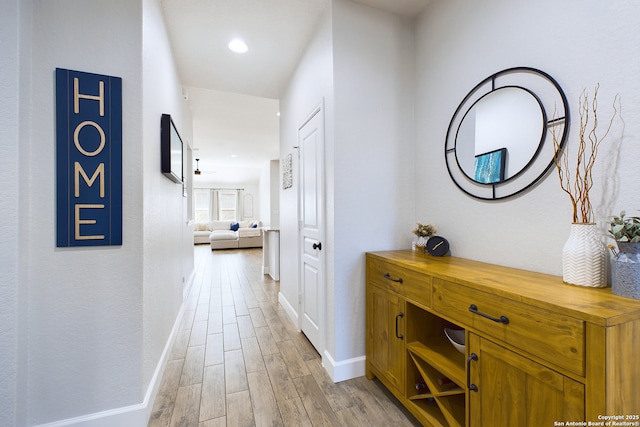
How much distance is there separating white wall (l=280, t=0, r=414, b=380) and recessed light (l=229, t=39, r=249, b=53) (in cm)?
77

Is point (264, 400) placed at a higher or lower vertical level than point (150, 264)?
lower

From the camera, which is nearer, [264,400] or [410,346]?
[410,346]

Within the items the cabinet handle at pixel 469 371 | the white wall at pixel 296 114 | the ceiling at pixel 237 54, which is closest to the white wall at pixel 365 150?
the white wall at pixel 296 114

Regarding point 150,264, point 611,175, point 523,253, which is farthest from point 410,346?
→ point 150,264

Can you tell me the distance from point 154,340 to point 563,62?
→ 2.75 meters

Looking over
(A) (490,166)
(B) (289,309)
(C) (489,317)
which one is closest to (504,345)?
(C) (489,317)

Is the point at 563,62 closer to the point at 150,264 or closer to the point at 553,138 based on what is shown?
the point at 553,138

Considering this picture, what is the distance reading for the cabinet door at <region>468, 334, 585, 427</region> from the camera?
0.83m

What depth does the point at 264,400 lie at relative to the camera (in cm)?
171

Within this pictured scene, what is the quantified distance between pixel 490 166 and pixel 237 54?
8.08 ft

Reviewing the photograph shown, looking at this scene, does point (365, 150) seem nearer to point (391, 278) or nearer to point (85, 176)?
point (391, 278)

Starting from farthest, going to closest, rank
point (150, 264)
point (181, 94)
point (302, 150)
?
point (181, 94), point (302, 150), point (150, 264)

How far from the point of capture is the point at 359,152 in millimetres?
1976

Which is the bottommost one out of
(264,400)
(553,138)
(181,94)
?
(264,400)
